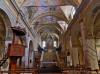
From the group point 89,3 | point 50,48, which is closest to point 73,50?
point 89,3

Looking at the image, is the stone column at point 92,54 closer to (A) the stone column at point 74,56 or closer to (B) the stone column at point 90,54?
(B) the stone column at point 90,54

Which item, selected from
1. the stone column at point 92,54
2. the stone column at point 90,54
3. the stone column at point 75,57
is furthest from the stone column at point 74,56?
the stone column at point 92,54

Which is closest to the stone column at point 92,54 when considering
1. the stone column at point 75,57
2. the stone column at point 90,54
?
the stone column at point 90,54

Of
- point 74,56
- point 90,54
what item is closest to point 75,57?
point 74,56

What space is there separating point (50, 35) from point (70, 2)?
22.7 metres

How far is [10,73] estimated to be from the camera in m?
7.43

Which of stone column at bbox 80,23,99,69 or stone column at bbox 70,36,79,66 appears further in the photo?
stone column at bbox 70,36,79,66

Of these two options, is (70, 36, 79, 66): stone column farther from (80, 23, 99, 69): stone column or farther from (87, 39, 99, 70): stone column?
(87, 39, 99, 70): stone column

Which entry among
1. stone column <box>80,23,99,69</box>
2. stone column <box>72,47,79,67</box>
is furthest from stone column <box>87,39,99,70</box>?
stone column <box>72,47,79,67</box>

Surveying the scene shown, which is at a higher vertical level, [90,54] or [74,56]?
[90,54]

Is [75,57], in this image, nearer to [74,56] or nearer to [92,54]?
[74,56]

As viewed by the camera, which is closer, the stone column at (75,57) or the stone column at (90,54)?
the stone column at (90,54)

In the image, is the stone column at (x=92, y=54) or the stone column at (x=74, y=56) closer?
the stone column at (x=92, y=54)

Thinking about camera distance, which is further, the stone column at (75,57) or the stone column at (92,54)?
the stone column at (75,57)
